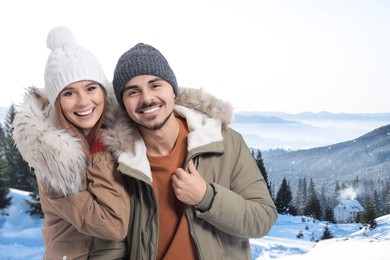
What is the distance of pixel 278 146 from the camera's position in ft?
17.7

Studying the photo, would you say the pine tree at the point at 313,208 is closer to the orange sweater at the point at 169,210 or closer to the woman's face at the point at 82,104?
the orange sweater at the point at 169,210

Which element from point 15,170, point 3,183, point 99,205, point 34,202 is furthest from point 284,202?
point 99,205

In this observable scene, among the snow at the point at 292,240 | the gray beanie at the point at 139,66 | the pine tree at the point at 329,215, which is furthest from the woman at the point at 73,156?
the pine tree at the point at 329,215

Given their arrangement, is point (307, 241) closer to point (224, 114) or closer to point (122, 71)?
point (224, 114)

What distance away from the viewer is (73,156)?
5.03 ft

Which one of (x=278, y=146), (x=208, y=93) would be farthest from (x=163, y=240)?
(x=278, y=146)

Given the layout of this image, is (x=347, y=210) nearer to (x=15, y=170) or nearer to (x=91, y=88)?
(x=15, y=170)

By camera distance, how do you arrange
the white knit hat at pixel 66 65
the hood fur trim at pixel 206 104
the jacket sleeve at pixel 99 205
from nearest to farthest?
the jacket sleeve at pixel 99 205, the white knit hat at pixel 66 65, the hood fur trim at pixel 206 104

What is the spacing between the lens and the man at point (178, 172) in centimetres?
155

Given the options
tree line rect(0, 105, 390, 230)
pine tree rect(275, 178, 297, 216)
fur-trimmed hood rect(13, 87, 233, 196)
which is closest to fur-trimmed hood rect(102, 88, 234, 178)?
fur-trimmed hood rect(13, 87, 233, 196)

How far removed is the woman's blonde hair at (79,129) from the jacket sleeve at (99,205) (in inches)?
4.4

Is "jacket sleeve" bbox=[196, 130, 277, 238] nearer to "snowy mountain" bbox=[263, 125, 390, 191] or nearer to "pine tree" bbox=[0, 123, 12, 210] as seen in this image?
"snowy mountain" bbox=[263, 125, 390, 191]

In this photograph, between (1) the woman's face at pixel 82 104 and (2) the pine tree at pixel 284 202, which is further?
(2) the pine tree at pixel 284 202

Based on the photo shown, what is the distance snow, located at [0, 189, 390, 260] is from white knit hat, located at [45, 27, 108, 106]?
2918 millimetres
